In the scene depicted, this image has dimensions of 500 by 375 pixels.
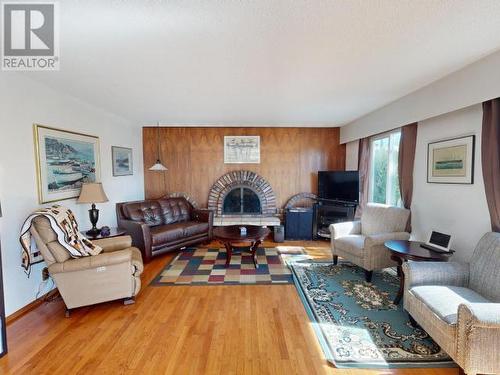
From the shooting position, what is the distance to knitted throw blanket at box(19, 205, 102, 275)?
237cm

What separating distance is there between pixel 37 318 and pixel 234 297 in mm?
1985

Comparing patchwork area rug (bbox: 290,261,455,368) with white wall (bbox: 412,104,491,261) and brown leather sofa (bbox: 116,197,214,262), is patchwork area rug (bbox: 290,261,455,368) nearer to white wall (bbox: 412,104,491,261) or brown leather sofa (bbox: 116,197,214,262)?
white wall (bbox: 412,104,491,261)

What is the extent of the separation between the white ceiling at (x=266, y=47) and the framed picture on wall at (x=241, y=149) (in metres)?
2.02

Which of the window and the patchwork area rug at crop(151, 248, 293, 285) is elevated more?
the window

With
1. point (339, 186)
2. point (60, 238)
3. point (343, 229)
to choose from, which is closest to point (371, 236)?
point (343, 229)

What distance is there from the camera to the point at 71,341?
2.10 metres

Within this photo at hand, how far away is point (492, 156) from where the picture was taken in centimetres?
220

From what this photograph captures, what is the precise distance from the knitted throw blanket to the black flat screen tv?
159 inches

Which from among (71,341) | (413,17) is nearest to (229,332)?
(71,341)

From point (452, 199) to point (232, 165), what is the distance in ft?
12.8

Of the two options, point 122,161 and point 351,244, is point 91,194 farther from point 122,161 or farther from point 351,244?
point 351,244

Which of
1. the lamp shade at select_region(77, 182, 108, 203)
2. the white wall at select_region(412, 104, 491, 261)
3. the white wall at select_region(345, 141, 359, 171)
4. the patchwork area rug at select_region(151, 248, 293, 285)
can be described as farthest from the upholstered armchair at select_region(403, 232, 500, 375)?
the lamp shade at select_region(77, 182, 108, 203)

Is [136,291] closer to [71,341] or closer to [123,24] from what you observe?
[71,341]

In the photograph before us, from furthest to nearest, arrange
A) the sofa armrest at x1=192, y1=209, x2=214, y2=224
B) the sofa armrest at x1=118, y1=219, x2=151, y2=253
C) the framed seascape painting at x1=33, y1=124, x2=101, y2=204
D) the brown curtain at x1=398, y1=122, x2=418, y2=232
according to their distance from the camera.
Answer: the sofa armrest at x1=192, y1=209, x2=214, y2=224
the sofa armrest at x1=118, y1=219, x2=151, y2=253
the brown curtain at x1=398, y1=122, x2=418, y2=232
the framed seascape painting at x1=33, y1=124, x2=101, y2=204
